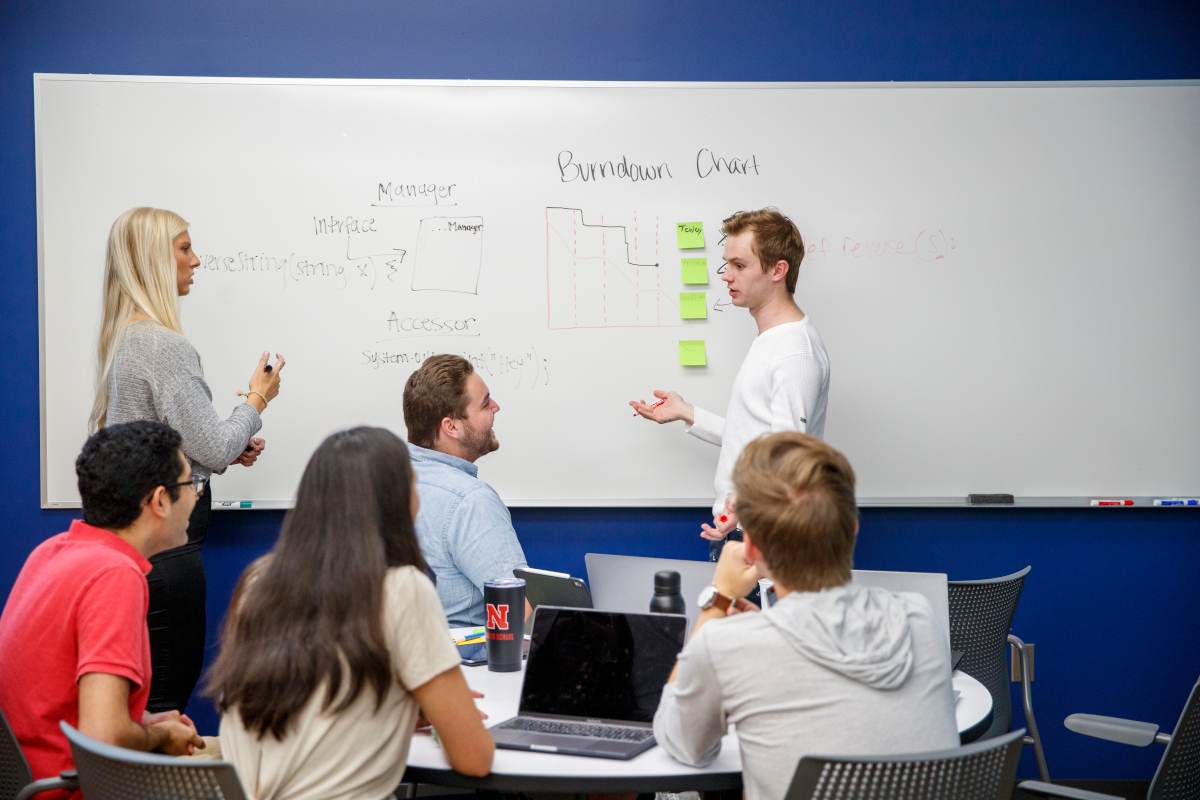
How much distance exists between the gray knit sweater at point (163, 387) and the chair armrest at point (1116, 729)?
2220 mm

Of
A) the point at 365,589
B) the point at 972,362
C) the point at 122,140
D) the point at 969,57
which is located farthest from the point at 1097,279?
the point at 122,140

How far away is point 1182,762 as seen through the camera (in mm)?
1629

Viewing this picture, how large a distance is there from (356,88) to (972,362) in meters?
2.31

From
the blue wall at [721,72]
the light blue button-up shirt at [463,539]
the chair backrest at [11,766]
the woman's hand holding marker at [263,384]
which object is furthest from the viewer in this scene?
the blue wall at [721,72]

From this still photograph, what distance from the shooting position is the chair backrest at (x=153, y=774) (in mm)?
1215

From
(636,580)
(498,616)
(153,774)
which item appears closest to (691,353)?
(636,580)

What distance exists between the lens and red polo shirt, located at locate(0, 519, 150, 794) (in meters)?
1.44

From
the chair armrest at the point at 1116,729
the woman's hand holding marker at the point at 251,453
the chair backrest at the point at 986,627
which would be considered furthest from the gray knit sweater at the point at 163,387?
the chair armrest at the point at 1116,729

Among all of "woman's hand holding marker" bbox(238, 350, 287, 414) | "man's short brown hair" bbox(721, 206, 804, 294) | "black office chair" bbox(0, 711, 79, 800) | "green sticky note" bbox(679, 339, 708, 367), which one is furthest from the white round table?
"green sticky note" bbox(679, 339, 708, 367)

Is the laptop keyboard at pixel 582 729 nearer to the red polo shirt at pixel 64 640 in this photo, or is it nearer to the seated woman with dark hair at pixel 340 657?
the seated woman with dark hair at pixel 340 657

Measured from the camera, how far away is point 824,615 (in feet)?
3.99

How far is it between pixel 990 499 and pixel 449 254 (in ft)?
6.69

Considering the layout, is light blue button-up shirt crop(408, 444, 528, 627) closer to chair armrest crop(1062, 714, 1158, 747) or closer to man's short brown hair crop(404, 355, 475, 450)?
man's short brown hair crop(404, 355, 475, 450)

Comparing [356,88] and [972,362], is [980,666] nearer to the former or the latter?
[972,362]
